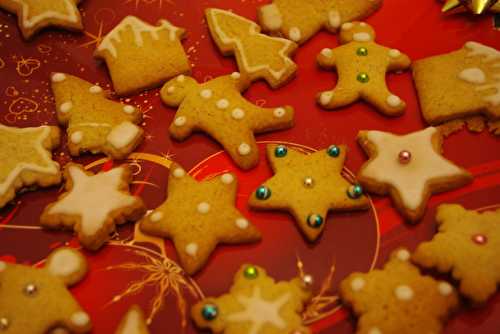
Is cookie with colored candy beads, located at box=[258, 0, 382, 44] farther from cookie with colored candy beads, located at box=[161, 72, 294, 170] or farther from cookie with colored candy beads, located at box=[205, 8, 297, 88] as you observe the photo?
cookie with colored candy beads, located at box=[161, 72, 294, 170]

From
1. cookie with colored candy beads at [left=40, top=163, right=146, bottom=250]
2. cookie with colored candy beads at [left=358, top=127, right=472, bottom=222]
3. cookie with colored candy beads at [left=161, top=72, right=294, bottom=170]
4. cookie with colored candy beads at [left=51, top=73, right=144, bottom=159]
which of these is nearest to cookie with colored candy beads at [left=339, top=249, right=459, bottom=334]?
cookie with colored candy beads at [left=358, top=127, right=472, bottom=222]

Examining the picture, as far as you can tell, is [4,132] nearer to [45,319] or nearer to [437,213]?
[45,319]

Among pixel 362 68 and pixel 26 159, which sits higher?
pixel 362 68

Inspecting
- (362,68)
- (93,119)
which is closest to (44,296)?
(93,119)

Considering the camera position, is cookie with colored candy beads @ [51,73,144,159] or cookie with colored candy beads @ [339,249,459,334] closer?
cookie with colored candy beads @ [339,249,459,334]

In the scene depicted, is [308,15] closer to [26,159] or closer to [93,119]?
[93,119]

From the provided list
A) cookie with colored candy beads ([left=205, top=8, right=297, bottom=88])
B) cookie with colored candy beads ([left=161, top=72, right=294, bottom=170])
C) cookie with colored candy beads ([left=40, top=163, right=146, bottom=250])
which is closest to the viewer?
cookie with colored candy beads ([left=40, top=163, right=146, bottom=250])

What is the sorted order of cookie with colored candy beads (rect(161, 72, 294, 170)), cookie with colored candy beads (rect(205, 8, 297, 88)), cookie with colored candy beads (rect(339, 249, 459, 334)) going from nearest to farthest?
cookie with colored candy beads (rect(339, 249, 459, 334)) → cookie with colored candy beads (rect(161, 72, 294, 170)) → cookie with colored candy beads (rect(205, 8, 297, 88))

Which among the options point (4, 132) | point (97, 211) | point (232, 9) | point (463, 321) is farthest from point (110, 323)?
point (232, 9)
